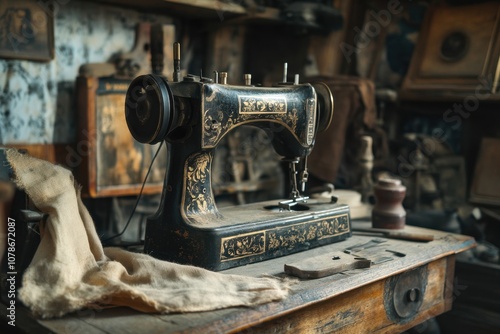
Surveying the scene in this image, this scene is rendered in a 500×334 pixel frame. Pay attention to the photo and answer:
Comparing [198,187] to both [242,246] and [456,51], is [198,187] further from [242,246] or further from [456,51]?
[456,51]

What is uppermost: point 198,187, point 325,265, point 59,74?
point 59,74

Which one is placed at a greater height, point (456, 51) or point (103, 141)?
point (456, 51)

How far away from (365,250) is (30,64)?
1.91 meters

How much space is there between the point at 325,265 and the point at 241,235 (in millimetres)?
276

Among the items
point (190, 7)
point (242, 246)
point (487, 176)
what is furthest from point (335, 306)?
point (190, 7)

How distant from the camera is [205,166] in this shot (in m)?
1.78

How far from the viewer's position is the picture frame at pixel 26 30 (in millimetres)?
2574

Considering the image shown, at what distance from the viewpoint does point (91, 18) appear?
300 centimetres

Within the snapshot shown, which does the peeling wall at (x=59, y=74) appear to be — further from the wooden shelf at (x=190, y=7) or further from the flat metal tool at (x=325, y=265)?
the flat metal tool at (x=325, y=265)

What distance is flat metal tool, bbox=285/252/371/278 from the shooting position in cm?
160

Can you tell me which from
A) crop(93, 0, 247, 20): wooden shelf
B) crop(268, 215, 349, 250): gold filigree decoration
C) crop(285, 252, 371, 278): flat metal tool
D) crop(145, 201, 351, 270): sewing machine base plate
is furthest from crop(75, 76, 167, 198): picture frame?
crop(285, 252, 371, 278): flat metal tool

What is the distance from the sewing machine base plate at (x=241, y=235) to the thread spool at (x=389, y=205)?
313 mm

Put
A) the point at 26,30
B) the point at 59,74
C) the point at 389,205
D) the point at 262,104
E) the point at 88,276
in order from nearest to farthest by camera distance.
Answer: the point at 88,276, the point at 262,104, the point at 389,205, the point at 26,30, the point at 59,74

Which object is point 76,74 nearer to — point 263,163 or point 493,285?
point 263,163
